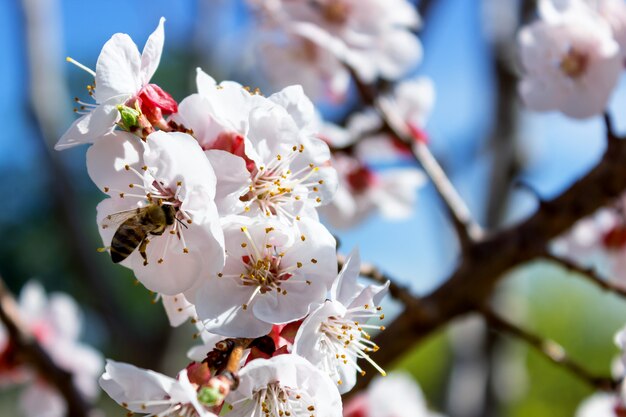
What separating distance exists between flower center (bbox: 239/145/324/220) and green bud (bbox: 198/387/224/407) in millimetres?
188

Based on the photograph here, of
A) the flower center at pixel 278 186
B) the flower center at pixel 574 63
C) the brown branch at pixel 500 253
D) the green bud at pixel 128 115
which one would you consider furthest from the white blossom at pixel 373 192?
the green bud at pixel 128 115

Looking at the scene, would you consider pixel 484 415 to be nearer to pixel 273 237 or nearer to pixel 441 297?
pixel 441 297

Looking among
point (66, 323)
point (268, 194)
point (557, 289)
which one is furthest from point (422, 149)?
point (557, 289)

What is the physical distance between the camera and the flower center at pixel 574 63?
43.4 inches

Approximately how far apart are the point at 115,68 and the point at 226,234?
0.19 m

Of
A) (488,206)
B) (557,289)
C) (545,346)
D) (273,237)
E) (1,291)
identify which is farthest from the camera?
(557,289)

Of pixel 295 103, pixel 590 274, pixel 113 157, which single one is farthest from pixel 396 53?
pixel 113 157

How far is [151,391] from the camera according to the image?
0.57 m

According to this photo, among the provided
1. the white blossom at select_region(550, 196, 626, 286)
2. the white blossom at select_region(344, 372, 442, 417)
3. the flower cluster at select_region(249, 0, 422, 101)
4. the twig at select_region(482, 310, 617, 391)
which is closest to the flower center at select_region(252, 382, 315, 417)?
the twig at select_region(482, 310, 617, 391)

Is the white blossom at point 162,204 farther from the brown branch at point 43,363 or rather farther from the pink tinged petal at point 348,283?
the brown branch at point 43,363

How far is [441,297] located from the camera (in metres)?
1.14

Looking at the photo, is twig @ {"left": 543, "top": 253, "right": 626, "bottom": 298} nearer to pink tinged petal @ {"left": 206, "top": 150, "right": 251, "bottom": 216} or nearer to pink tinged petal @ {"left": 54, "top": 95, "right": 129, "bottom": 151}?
pink tinged petal @ {"left": 206, "top": 150, "right": 251, "bottom": 216}

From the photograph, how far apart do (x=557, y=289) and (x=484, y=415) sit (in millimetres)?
10376

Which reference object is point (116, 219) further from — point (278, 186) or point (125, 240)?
point (278, 186)
